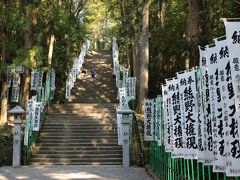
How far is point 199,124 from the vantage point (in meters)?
6.64

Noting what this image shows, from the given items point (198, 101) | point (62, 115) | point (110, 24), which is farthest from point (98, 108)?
point (110, 24)

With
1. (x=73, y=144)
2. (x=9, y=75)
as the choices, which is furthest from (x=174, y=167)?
(x=9, y=75)

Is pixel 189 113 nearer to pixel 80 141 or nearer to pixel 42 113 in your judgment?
pixel 80 141

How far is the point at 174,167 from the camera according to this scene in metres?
8.98

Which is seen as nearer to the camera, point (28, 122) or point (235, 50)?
point (235, 50)

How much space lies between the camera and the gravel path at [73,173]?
11852 mm

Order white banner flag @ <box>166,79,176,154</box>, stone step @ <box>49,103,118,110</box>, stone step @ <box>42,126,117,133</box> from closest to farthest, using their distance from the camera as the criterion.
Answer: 1. white banner flag @ <box>166,79,176,154</box>
2. stone step @ <box>42,126,117,133</box>
3. stone step @ <box>49,103,118,110</box>

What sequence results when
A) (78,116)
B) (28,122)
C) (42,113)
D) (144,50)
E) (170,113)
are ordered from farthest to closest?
(78,116)
(144,50)
(42,113)
(28,122)
(170,113)

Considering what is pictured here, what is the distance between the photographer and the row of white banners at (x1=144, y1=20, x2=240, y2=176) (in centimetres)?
502

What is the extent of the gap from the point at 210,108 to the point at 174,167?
3.37 metres

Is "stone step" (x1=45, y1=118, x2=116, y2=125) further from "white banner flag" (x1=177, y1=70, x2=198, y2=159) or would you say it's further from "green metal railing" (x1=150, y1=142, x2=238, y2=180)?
"white banner flag" (x1=177, y1=70, x2=198, y2=159)

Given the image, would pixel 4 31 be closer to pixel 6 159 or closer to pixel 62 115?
pixel 62 115

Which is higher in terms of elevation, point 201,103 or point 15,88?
point 15,88

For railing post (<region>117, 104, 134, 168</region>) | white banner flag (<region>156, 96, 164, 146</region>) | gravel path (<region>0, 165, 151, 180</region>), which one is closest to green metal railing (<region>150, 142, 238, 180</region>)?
white banner flag (<region>156, 96, 164, 146</region>)
